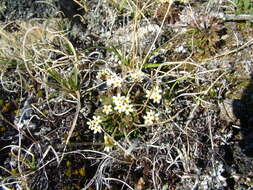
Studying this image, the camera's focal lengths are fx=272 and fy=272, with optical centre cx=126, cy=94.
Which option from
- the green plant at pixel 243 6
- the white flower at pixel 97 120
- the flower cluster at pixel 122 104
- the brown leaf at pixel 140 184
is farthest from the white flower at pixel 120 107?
the green plant at pixel 243 6

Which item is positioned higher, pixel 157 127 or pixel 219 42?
pixel 219 42

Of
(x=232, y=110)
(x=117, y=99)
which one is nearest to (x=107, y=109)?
(x=117, y=99)

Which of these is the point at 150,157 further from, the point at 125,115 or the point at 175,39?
the point at 175,39

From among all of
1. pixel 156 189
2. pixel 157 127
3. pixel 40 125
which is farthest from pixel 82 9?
pixel 156 189

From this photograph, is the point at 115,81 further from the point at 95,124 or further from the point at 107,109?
the point at 95,124

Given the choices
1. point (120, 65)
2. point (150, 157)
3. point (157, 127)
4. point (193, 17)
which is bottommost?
point (150, 157)

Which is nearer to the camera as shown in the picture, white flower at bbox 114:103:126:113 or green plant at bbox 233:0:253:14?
white flower at bbox 114:103:126:113

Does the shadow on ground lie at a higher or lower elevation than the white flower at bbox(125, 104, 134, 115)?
lower

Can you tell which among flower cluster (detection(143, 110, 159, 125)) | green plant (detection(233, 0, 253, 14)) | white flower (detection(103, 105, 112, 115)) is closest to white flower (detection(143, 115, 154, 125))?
flower cluster (detection(143, 110, 159, 125))

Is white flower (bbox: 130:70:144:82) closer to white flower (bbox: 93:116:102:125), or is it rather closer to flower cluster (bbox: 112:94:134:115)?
flower cluster (bbox: 112:94:134:115)
